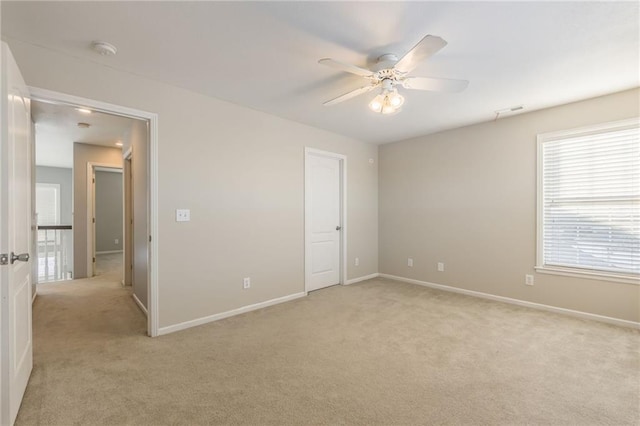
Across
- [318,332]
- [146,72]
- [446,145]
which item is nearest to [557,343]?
[318,332]

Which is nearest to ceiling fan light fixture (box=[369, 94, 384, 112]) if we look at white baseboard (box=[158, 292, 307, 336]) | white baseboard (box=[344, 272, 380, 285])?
white baseboard (box=[158, 292, 307, 336])

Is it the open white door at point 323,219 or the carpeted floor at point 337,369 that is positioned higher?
the open white door at point 323,219

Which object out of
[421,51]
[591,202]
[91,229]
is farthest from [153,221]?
[591,202]

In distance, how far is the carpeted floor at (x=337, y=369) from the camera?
172 centimetres

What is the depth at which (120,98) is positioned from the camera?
2.58 m

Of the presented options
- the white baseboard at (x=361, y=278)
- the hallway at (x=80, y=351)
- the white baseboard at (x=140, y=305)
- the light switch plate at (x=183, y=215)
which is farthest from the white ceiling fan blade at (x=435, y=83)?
the white baseboard at (x=140, y=305)

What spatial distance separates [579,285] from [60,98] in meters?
5.43

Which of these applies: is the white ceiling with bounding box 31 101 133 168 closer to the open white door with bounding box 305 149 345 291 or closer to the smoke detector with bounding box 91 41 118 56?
the smoke detector with bounding box 91 41 118 56

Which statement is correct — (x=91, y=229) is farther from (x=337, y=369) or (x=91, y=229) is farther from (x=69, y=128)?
(x=337, y=369)

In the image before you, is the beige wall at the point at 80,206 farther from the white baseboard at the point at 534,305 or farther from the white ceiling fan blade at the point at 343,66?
the white baseboard at the point at 534,305

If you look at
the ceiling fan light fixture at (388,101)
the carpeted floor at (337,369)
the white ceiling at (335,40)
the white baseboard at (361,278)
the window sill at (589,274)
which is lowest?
the carpeted floor at (337,369)

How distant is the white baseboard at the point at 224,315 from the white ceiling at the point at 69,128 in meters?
2.38

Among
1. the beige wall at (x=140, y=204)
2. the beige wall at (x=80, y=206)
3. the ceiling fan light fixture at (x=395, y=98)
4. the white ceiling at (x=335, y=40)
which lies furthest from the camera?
the beige wall at (x=80, y=206)

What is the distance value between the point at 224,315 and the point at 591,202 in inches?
170
